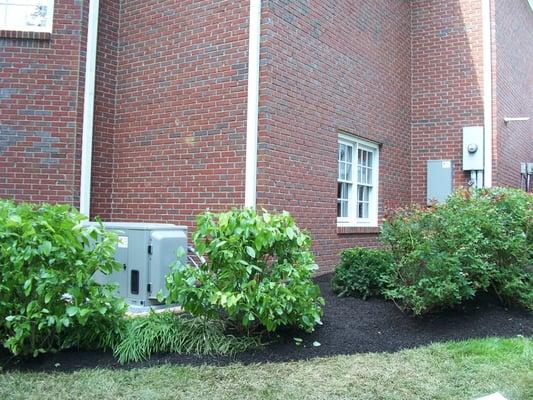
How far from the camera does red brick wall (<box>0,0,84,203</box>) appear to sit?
8.07 meters

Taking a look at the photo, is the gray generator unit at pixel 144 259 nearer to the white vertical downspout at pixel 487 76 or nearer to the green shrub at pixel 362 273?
the green shrub at pixel 362 273

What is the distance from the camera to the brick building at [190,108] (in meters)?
7.67

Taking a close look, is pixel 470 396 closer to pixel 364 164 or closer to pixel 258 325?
pixel 258 325

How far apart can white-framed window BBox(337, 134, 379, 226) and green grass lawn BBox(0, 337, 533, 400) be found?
4.81 meters

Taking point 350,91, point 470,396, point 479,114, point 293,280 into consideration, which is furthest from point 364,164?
point 470,396

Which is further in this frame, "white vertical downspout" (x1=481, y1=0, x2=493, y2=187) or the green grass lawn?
"white vertical downspout" (x1=481, y1=0, x2=493, y2=187)

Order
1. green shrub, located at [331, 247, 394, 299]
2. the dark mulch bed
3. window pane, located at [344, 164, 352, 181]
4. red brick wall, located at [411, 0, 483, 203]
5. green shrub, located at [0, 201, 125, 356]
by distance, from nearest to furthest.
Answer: green shrub, located at [0, 201, 125, 356], the dark mulch bed, green shrub, located at [331, 247, 394, 299], window pane, located at [344, 164, 352, 181], red brick wall, located at [411, 0, 483, 203]

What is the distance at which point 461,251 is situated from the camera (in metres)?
5.80

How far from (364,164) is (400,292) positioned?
4.70 meters

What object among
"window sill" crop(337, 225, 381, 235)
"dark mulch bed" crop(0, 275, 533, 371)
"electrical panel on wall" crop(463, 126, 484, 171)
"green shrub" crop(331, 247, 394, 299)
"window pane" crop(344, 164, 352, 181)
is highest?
"electrical panel on wall" crop(463, 126, 484, 171)

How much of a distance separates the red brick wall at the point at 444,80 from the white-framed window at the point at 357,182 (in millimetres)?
1689

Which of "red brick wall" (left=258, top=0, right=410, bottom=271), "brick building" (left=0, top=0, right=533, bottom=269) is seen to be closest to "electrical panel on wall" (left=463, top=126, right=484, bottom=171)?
"red brick wall" (left=258, top=0, right=410, bottom=271)

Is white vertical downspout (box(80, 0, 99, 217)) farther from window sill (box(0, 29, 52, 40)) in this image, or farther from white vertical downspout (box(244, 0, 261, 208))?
white vertical downspout (box(244, 0, 261, 208))

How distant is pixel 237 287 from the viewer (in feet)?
16.6
